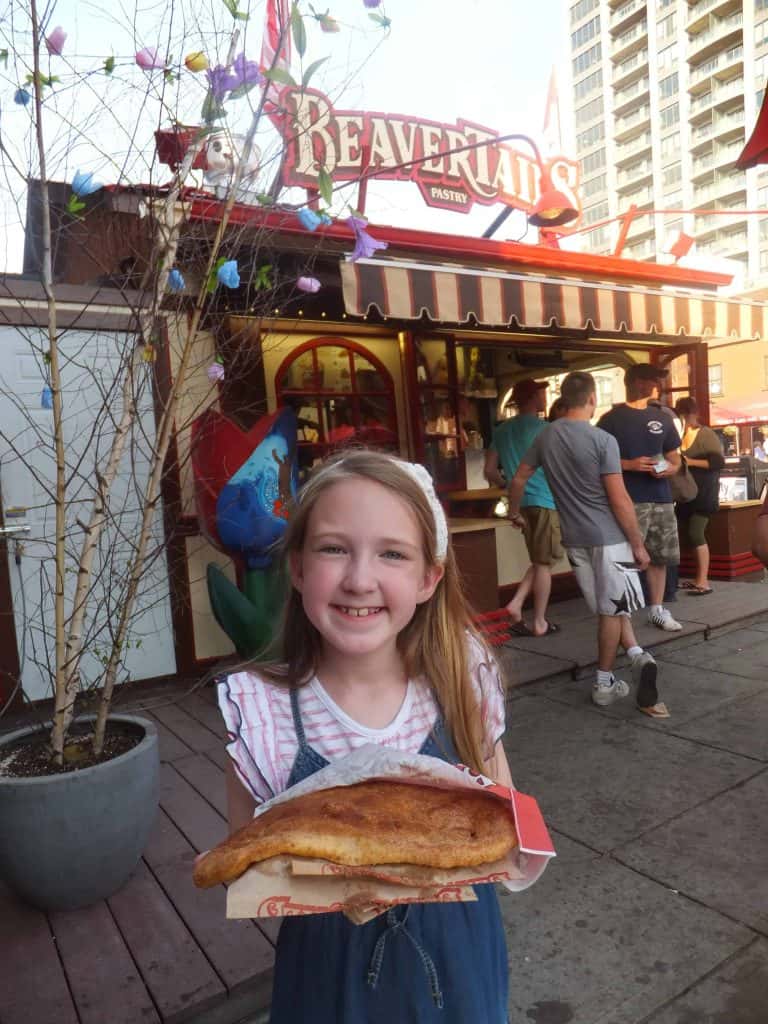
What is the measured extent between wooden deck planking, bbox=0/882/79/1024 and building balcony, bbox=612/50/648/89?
88.1 m

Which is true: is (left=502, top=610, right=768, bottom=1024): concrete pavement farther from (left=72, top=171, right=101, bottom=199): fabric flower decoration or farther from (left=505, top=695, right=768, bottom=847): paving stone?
(left=72, top=171, right=101, bottom=199): fabric flower decoration

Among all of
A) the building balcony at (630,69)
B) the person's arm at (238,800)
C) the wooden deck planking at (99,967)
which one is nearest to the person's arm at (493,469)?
the wooden deck planking at (99,967)

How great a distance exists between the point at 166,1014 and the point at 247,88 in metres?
3.00

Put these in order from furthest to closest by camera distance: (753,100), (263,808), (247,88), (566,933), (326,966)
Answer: (753,100) → (247,88) → (566,933) → (326,966) → (263,808)

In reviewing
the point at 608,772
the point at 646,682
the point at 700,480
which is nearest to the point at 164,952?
the point at 608,772

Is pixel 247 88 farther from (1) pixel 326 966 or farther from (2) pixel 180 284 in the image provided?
(1) pixel 326 966

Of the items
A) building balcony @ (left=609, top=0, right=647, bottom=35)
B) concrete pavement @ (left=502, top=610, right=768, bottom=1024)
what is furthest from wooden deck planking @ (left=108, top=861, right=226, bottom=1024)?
building balcony @ (left=609, top=0, right=647, bottom=35)

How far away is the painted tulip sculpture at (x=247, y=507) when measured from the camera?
3955mm

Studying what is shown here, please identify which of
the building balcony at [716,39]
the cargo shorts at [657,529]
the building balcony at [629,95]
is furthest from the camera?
the building balcony at [629,95]

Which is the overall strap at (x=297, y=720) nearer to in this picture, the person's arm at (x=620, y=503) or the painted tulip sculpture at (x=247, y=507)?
the painted tulip sculpture at (x=247, y=507)

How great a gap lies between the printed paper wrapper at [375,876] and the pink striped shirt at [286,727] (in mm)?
190

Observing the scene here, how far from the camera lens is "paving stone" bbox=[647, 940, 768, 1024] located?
5.98 feet

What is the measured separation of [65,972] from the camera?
6.69 ft

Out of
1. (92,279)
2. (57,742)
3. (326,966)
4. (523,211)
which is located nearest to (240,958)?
(57,742)
